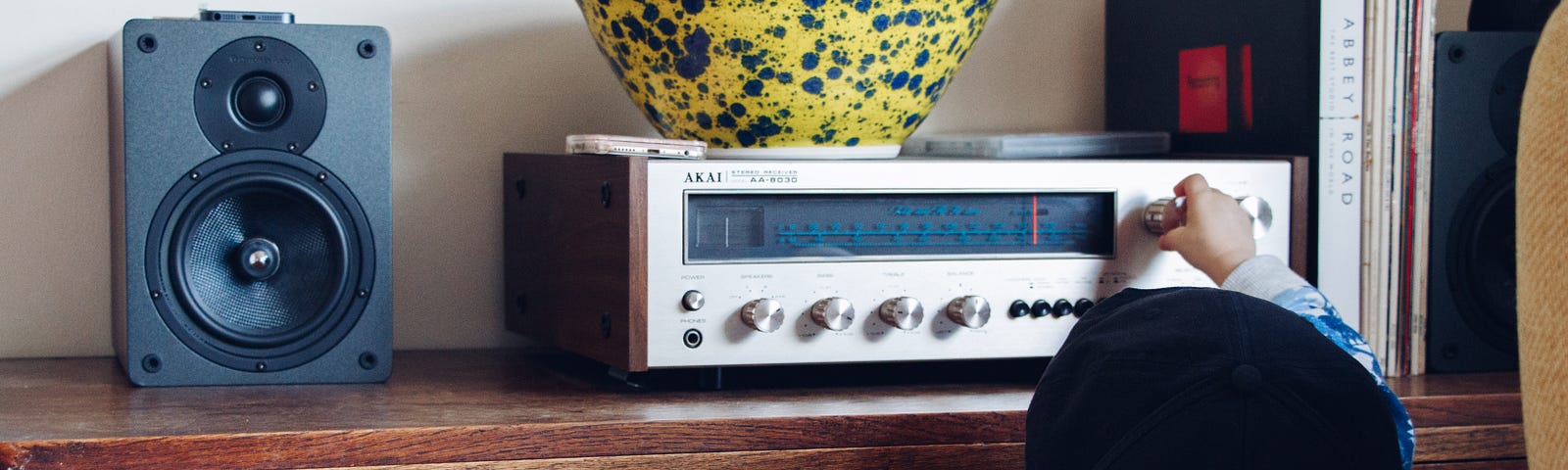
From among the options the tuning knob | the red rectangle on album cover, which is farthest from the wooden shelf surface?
the red rectangle on album cover

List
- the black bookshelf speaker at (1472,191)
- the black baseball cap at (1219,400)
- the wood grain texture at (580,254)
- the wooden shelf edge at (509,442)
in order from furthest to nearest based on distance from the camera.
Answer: the black bookshelf speaker at (1472,191) < the wood grain texture at (580,254) < the wooden shelf edge at (509,442) < the black baseball cap at (1219,400)

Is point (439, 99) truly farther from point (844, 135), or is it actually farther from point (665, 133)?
point (844, 135)

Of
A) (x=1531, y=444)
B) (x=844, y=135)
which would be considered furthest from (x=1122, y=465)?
(x=844, y=135)

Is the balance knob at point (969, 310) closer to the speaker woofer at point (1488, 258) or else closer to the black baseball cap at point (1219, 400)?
the black baseball cap at point (1219, 400)

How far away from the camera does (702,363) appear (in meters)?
0.91

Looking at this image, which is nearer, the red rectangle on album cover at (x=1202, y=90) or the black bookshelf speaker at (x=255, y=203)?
the black bookshelf speaker at (x=255, y=203)

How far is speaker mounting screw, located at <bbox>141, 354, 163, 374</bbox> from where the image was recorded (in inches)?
37.1

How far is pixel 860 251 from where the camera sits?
36.6 inches

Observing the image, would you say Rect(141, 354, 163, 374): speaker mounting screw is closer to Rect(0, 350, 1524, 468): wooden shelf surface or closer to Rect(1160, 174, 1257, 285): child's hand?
Rect(0, 350, 1524, 468): wooden shelf surface

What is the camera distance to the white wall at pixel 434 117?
3.74ft

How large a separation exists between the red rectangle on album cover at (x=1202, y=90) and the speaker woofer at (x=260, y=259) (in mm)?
686

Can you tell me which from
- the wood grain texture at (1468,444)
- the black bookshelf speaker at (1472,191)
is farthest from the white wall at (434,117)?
the wood grain texture at (1468,444)

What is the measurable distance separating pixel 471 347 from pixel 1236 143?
2.21ft

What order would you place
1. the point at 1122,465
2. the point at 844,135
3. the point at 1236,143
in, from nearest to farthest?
1. the point at 1122,465
2. the point at 844,135
3. the point at 1236,143
